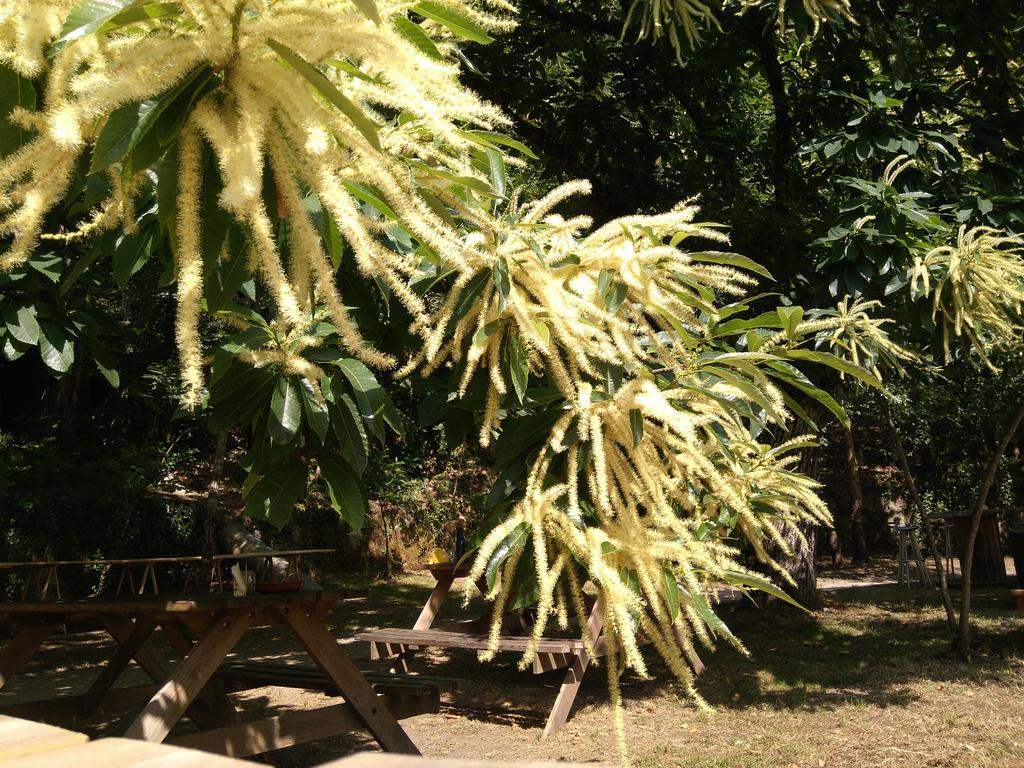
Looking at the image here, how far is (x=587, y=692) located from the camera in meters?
5.62

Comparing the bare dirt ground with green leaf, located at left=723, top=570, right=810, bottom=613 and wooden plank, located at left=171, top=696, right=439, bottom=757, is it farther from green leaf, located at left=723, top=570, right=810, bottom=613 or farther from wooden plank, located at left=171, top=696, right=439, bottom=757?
green leaf, located at left=723, top=570, right=810, bottom=613

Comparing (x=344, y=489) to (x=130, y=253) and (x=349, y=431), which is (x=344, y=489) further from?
(x=130, y=253)

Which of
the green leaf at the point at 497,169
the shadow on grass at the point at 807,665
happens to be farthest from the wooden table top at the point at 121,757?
the shadow on grass at the point at 807,665

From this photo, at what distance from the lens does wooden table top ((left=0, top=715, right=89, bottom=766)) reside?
1.11 m

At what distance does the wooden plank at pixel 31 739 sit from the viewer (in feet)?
3.64

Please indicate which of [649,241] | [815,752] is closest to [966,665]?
[815,752]

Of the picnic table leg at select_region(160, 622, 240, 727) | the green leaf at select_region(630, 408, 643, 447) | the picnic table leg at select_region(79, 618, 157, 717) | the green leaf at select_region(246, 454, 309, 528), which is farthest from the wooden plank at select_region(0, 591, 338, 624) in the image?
the green leaf at select_region(630, 408, 643, 447)

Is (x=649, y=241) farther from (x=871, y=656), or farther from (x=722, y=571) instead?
(x=871, y=656)

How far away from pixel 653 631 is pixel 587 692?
4288 mm

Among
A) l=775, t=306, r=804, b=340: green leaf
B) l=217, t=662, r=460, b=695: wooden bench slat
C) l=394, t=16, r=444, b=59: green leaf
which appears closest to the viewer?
l=394, t=16, r=444, b=59: green leaf

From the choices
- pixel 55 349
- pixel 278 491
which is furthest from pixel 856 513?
pixel 278 491

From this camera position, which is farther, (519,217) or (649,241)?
(519,217)

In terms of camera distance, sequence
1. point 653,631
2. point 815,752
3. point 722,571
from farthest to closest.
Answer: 1. point 815,752
2. point 722,571
3. point 653,631

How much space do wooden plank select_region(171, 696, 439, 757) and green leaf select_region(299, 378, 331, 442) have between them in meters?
1.72
